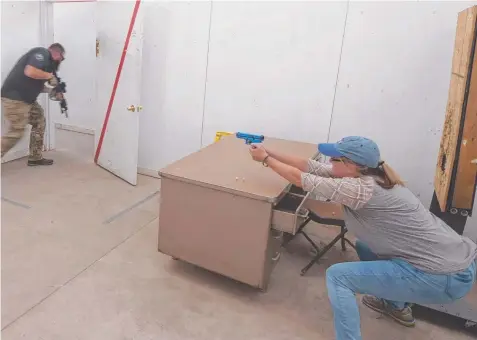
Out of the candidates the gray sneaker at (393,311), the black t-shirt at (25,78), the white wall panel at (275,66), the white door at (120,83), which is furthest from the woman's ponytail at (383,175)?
the black t-shirt at (25,78)

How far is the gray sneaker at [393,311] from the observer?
2208mm

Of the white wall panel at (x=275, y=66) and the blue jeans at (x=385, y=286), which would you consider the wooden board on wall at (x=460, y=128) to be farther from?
the white wall panel at (x=275, y=66)

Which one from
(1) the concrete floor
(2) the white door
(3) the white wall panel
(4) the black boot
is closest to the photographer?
(1) the concrete floor

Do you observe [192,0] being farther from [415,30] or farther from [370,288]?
[370,288]

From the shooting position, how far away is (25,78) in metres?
3.60

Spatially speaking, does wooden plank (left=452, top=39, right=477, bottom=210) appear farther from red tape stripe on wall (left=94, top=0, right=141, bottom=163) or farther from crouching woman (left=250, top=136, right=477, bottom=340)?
red tape stripe on wall (left=94, top=0, right=141, bottom=163)

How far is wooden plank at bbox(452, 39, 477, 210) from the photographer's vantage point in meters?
1.81

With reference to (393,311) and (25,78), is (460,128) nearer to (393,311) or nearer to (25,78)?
(393,311)

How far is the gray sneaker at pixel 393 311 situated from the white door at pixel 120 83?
258 centimetres

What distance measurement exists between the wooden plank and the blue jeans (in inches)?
15.5

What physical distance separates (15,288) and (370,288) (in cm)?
198

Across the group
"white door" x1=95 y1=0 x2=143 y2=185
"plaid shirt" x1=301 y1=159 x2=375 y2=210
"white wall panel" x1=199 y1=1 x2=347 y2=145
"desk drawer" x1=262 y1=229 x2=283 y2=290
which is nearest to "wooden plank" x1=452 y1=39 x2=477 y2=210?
"plaid shirt" x1=301 y1=159 x2=375 y2=210

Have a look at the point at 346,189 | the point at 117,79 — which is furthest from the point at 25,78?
the point at 346,189

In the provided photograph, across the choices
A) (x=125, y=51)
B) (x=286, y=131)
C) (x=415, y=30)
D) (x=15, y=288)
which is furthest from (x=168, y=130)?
(x=415, y=30)
